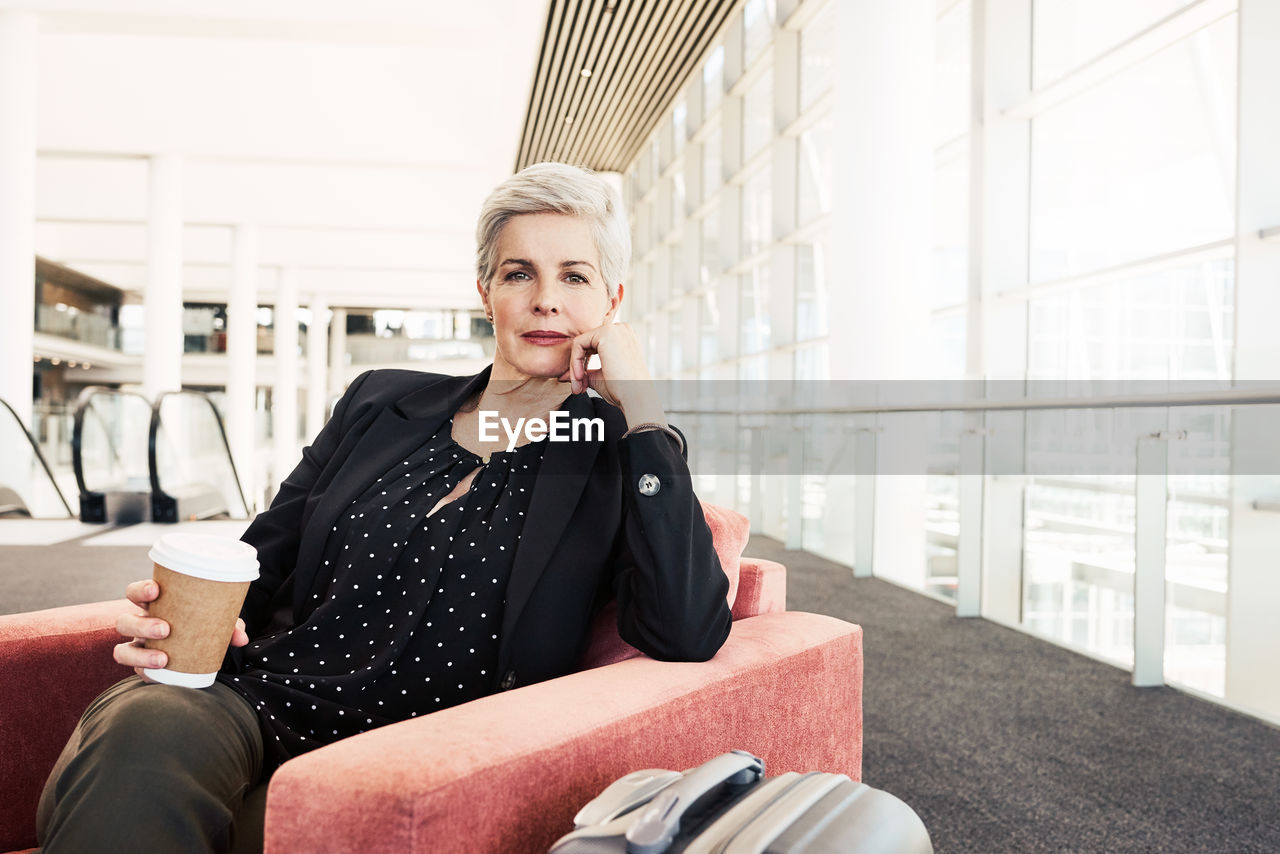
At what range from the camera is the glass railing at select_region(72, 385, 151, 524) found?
7719 mm

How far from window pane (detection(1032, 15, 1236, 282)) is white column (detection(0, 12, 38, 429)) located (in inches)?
338

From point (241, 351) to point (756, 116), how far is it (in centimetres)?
1072

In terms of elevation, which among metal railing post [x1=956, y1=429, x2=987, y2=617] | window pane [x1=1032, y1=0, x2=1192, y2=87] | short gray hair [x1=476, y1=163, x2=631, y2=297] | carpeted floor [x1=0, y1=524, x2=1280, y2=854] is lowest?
carpeted floor [x1=0, y1=524, x2=1280, y2=854]

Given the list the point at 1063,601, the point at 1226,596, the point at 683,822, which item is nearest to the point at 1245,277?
the point at 1226,596

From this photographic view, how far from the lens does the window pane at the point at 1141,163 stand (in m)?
4.61

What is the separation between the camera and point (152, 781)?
3.22ft

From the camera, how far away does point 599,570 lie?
1.42 metres

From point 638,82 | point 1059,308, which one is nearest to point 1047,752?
point 1059,308

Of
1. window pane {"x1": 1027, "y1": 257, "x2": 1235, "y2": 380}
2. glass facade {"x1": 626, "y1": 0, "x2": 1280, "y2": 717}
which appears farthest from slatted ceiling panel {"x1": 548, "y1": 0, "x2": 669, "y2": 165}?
window pane {"x1": 1027, "y1": 257, "x2": 1235, "y2": 380}

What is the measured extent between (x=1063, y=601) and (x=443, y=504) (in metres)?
4.03

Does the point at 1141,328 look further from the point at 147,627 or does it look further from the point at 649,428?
the point at 147,627

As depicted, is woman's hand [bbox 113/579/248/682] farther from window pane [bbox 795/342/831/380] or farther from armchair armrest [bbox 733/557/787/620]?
window pane [bbox 795/342/831/380]

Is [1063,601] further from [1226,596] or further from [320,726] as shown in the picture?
[320,726]

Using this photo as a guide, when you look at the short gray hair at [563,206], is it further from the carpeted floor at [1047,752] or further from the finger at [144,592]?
the carpeted floor at [1047,752]
